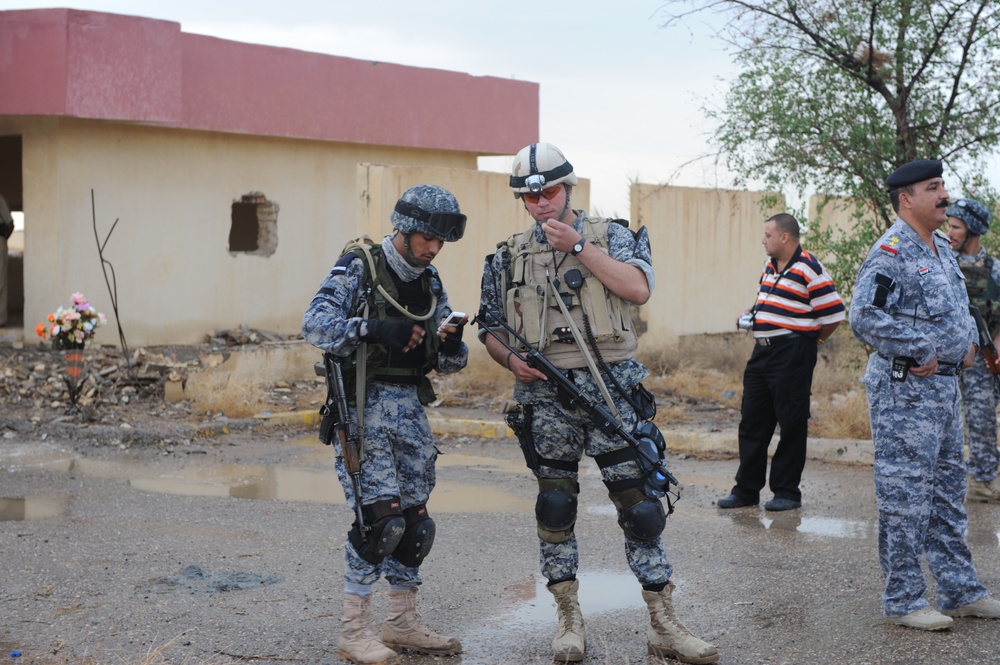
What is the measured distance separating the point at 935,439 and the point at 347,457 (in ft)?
7.79

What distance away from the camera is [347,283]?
4641mm

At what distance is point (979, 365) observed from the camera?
7.50 metres

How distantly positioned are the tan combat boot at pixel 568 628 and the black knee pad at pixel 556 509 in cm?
20

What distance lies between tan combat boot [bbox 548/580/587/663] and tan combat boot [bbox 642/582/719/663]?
0.28 metres

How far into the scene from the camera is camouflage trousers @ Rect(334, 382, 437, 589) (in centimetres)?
454

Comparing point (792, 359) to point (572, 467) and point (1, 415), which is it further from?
point (1, 415)

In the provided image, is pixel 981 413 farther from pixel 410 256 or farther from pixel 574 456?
pixel 410 256

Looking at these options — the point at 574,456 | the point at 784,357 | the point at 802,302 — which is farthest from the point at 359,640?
the point at 802,302

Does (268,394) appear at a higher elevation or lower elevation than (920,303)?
lower

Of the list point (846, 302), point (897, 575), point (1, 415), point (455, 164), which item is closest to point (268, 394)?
point (1, 415)

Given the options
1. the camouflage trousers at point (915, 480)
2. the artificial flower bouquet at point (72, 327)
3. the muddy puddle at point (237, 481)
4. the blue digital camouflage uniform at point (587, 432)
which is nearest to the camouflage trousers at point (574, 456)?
the blue digital camouflage uniform at point (587, 432)

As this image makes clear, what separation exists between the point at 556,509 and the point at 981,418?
13.4 feet

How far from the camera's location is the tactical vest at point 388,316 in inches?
182

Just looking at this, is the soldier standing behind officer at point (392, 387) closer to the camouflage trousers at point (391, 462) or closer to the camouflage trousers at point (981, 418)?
the camouflage trousers at point (391, 462)
